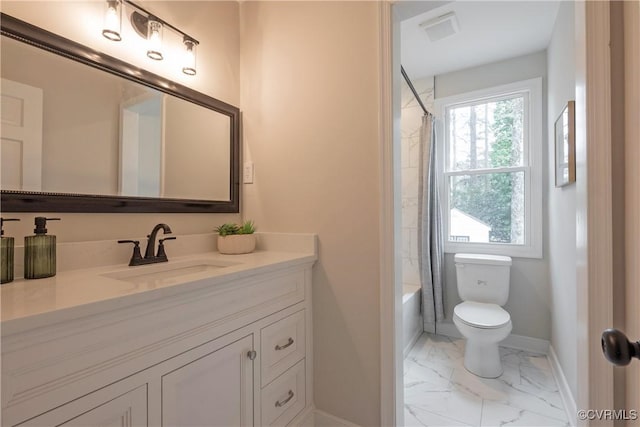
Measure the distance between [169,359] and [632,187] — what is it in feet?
4.39

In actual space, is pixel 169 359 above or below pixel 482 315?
above

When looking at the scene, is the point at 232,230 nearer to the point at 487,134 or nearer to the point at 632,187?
the point at 632,187

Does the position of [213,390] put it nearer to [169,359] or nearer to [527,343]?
[169,359]

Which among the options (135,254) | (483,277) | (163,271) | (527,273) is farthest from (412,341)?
(135,254)

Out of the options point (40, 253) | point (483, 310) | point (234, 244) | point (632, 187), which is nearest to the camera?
point (632, 187)

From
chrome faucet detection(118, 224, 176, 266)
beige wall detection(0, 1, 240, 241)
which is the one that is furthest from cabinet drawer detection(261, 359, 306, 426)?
beige wall detection(0, 1, 240, 241)

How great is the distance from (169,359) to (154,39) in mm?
1397

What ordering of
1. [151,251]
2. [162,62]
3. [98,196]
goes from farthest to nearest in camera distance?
[162,62]
[151,251]
[98,196]

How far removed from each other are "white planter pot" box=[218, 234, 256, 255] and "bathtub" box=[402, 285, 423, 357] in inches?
54.1

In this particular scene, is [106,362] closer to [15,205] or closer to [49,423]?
[49,423]

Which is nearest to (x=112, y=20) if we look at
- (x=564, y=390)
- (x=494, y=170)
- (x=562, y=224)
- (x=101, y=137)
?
(x=101, y=137)

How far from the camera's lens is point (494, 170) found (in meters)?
2.60

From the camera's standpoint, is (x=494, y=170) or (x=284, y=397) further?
(x=494, y=170)


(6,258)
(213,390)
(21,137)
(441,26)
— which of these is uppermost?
(441,26)
